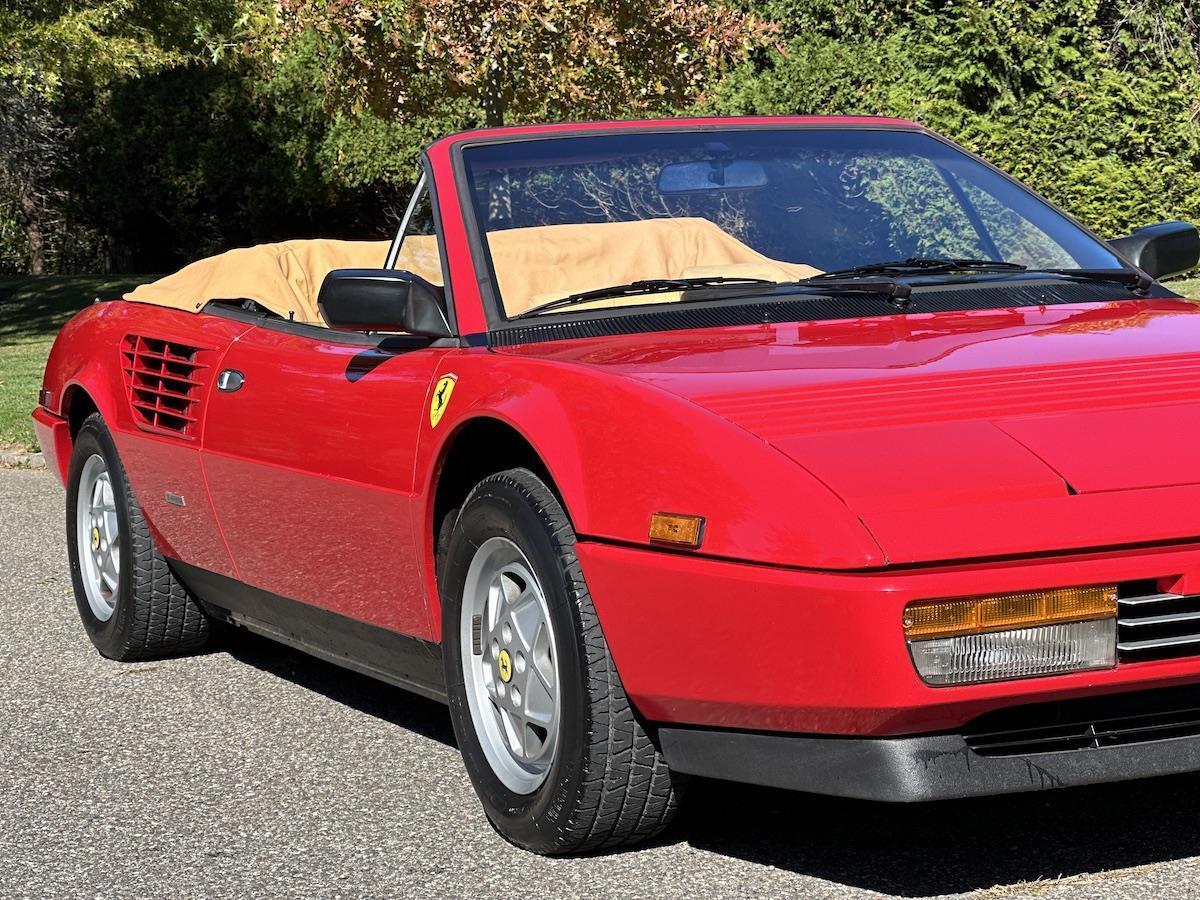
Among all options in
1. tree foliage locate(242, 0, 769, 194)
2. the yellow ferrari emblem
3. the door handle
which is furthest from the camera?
tree foliage locate(242, 0, 769, 194)

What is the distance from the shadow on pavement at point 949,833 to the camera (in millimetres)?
3691

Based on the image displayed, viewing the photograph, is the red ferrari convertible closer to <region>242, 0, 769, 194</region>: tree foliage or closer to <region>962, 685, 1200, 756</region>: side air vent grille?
<region>962, 685, 1200, 756</region>: side air vent grille

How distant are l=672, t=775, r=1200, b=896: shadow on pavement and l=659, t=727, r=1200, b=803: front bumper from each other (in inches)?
15.1

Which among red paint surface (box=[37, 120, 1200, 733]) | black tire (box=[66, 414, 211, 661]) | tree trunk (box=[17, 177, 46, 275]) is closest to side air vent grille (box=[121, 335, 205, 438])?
black tire (box=[66, 414, 211, 661])

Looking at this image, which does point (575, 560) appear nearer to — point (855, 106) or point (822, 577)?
point (822, 577)

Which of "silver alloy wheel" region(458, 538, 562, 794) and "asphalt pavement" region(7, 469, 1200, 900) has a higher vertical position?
"silver alloy wheel" region(458, 538, 562, 794)

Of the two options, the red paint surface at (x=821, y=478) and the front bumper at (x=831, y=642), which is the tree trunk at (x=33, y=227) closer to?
the red paint surface at (x=821, y=478)

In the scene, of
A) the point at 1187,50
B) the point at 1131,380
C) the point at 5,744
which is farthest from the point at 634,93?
the point at 1131,380

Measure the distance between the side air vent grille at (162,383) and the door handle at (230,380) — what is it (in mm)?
148

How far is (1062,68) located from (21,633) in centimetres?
1295

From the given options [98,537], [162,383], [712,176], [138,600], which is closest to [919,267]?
[712,176]

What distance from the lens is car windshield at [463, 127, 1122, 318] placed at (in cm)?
458

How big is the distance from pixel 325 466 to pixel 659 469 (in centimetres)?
141

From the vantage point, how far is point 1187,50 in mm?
17312
